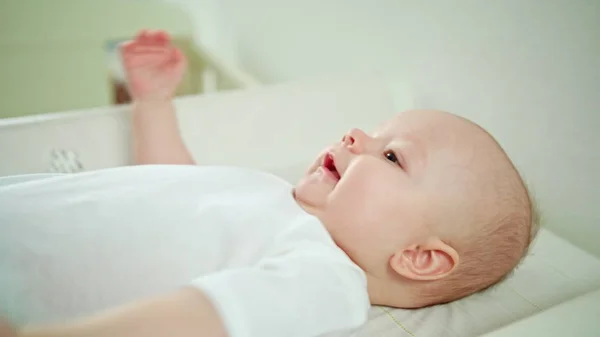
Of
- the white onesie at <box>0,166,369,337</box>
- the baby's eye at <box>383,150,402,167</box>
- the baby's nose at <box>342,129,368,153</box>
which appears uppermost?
the baby's nose at <box>342,129,368,153</box>

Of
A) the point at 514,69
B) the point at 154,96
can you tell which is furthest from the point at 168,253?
the point at 514,69

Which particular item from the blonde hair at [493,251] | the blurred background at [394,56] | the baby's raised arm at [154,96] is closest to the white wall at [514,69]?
the blurred background at [394,56]

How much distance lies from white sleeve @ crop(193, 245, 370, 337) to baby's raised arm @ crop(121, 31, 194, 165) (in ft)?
1.43

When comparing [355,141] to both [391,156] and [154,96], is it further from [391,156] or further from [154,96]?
[154,96]

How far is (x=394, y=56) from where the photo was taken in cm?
129

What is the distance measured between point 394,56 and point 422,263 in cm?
67

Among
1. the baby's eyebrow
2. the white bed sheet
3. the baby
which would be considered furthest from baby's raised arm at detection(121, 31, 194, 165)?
the baby's eyebrow

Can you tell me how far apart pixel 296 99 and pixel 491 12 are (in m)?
0.42

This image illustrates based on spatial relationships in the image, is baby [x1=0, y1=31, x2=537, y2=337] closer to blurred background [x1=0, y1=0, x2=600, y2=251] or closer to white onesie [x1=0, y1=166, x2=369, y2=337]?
white onesie [x1=0, y1=166, x2=369, y2=337]

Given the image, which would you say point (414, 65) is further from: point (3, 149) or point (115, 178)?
point (3, 149)

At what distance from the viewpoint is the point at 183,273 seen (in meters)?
0.68

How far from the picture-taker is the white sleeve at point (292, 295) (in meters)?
→ 0.54

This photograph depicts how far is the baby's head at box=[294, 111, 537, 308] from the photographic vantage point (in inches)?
28.7

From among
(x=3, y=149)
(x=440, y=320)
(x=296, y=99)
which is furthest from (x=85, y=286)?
(x=296, y=99)
